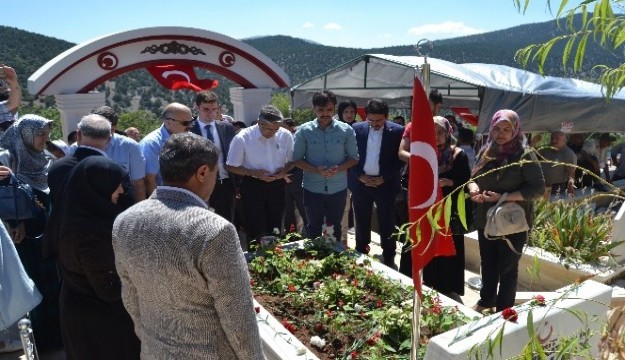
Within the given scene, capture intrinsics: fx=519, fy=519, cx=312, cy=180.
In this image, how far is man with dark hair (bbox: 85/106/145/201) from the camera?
3.79m

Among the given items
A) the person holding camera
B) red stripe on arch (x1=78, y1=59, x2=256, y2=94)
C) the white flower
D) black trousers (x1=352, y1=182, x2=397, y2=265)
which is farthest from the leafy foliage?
the person holding camera

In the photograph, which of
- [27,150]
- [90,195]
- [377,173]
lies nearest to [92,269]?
[90,195]

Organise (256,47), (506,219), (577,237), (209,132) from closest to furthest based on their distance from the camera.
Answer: (506,219)
(577,237)
(209,132)
(256,47)

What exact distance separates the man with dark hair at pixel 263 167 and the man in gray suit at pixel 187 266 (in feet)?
9.66

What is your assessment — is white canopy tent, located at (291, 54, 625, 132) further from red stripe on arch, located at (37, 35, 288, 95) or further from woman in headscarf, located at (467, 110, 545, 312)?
woman in headscarf, located at (467, 110, 545, 312)

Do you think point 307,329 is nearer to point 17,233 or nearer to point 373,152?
point 17,233

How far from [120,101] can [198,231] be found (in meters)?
28.5

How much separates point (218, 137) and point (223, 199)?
61 centimetres

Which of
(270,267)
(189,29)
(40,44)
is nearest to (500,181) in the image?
(270,267)

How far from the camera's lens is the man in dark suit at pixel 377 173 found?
4922 millimetres

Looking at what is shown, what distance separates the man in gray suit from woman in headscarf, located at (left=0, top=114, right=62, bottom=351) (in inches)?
87.5

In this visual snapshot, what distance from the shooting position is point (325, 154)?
4840 millimetres

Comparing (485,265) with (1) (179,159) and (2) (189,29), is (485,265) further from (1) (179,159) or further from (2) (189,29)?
(2) (189,29)

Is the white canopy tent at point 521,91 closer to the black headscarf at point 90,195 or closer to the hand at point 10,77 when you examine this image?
the hand at point 10,77
